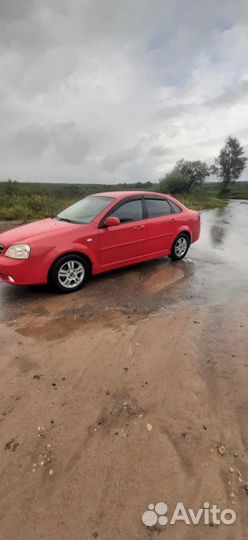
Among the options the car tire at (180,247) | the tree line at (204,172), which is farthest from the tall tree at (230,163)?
the car tire at (180,247)

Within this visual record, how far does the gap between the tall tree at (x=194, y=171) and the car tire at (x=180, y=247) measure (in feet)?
150

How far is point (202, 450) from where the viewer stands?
198 centimetres

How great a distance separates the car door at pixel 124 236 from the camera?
16.0 ft

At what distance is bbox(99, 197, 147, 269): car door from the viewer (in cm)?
487

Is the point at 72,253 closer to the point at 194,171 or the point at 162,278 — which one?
the point at 162,278

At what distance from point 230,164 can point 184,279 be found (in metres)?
64.8

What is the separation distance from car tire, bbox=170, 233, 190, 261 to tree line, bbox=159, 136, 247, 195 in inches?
1533

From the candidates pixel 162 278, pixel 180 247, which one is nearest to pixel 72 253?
pixel 162 278

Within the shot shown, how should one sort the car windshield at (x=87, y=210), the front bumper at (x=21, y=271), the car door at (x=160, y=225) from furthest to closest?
the car door at (x=160, y=225) < the car windshield at (x=87, y=210) < the front bumper at (x=21, y=271)

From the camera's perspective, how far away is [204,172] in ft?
Result: 167

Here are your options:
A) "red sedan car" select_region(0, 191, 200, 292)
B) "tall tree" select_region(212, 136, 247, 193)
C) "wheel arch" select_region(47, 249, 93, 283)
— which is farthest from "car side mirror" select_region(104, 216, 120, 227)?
"tall tree" select_region(212, 136, 247, 193)

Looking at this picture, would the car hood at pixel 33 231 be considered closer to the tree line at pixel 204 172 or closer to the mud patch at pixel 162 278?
the mud patch at pixel 162 278

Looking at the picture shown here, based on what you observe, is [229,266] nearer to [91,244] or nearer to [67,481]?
[91,244]

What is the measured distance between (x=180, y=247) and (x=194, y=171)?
4895 centimetres
